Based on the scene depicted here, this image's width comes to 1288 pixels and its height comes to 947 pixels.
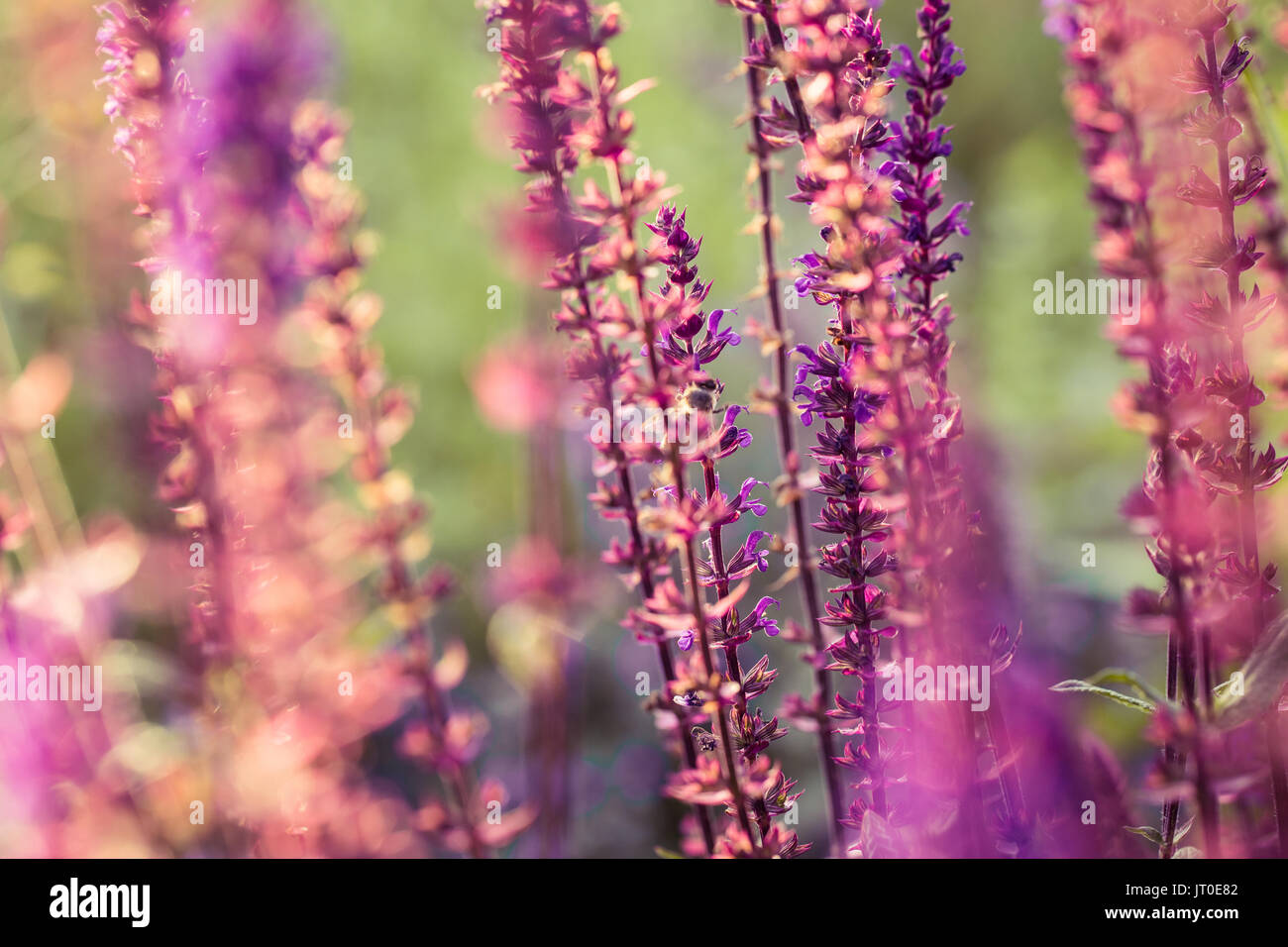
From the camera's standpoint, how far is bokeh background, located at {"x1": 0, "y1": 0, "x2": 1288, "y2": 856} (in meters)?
1.19

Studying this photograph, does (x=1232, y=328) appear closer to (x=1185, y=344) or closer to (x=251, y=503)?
(x=1185, y=344)

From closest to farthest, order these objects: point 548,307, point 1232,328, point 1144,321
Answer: point 1144,321, point 1232,328, point 548,307

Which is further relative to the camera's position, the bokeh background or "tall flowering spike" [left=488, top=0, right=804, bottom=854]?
the bokeh background

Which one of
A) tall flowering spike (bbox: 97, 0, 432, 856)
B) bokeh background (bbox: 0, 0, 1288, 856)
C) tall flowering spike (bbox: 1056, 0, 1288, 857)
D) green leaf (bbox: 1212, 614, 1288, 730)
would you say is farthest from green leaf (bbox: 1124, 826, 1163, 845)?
tall flowering spike (bbox: 97, 0, 432, 856)

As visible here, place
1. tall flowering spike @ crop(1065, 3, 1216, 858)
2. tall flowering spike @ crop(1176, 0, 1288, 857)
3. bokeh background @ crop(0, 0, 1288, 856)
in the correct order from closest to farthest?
tall flowering spike @ crop(1065, 3, 1216, 858) < tall flowering spike @ crop(1176, 0, 1288, 857) < bokeh background @ crop(0, 0, 1288, 856)

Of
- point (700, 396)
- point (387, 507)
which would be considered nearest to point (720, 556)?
point (700, 396)

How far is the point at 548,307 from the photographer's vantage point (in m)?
0.81

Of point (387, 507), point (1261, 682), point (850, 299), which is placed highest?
point (850, 299)

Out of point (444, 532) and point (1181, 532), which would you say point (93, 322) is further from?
point (1181, 532)

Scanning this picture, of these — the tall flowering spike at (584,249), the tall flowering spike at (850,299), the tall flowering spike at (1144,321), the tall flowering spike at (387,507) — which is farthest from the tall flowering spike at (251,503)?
the tall flowering spike at (1144,321)

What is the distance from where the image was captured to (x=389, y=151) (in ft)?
9.71

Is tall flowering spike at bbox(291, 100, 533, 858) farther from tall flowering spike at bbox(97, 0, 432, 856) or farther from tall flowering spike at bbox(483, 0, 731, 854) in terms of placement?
tall flowering spike at bbox(483, 0, 731, 854)

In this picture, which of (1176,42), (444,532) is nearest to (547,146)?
(1176,42)
